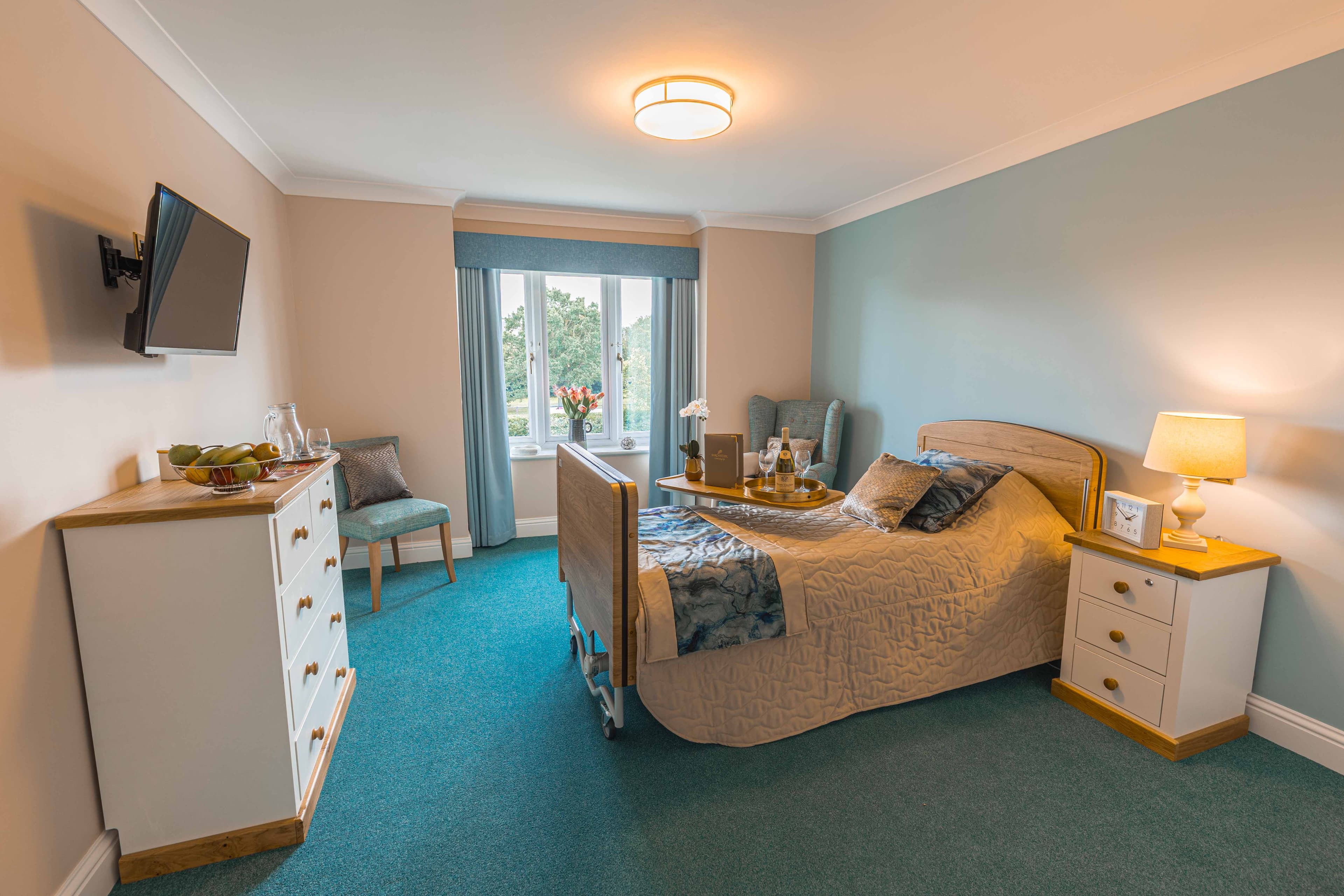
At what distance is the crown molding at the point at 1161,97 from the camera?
2053mm

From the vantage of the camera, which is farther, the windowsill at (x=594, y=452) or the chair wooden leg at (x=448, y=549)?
the windowsill at (x=594, y=452)

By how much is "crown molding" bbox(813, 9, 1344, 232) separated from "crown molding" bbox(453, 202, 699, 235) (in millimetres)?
1846

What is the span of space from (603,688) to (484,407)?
276 cm

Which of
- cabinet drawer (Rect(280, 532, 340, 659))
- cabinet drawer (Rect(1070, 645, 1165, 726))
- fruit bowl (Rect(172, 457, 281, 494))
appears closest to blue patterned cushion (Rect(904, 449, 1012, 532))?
cabinet drawer (Rect(1070, 645, 1165, 726))

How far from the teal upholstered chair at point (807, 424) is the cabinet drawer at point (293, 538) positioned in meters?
3.23

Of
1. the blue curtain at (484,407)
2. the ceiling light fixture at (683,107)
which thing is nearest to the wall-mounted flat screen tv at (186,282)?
the ceiling light fixture at (683,107)

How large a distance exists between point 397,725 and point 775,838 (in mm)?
1510

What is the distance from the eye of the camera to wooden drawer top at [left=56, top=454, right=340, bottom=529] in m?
1.55

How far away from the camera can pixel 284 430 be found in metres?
2.18

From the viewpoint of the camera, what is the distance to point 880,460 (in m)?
3.03

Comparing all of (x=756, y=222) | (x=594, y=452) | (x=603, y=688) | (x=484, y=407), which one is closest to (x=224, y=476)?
(x=603, y=688)

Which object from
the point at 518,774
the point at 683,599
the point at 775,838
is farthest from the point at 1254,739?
the point at 518,774

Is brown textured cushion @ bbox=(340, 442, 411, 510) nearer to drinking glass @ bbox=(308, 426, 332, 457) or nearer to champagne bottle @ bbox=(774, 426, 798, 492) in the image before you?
drinking glass @ bbox=(308, 426, 332, 457)

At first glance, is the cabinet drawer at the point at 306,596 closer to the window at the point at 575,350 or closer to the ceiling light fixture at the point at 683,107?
the ceiling light fixture at the point at 683,107
